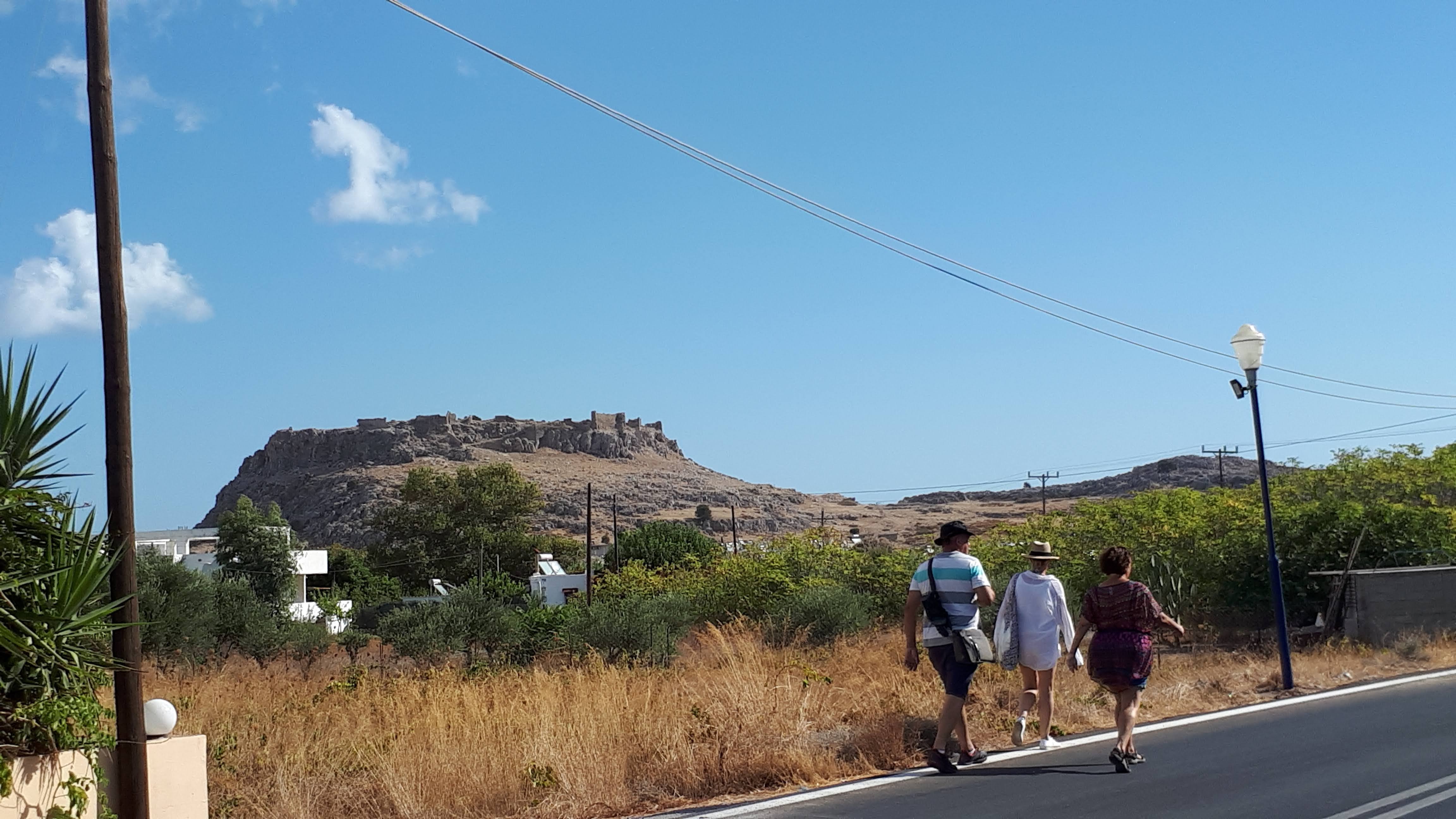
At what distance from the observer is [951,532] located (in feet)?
28.6

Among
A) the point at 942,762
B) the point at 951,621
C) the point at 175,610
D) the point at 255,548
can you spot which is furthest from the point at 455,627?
the point at 255,548

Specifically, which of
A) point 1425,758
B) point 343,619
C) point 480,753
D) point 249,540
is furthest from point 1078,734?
point 249,540

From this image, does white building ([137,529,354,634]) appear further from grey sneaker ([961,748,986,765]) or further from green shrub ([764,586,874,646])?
grey sneaker ([961,748,986,765])

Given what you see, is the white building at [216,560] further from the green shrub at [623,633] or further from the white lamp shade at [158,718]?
the white lamp shade at [158,718]

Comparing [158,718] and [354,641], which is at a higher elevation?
[158,718]

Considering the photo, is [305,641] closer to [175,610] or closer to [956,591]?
[175,610]

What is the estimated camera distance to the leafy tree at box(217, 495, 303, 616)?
223ft

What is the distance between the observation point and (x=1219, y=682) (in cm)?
1301

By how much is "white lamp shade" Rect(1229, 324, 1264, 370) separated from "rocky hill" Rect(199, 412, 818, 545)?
113714mm

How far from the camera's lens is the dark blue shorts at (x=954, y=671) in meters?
8.50

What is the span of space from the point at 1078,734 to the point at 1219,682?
3713 mm

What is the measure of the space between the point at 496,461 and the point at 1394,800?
164446mm

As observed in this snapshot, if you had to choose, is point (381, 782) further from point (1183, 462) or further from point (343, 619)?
point (1183, 462)

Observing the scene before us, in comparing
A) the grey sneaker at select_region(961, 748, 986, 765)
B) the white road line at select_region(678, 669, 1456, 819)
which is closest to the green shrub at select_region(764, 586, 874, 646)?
the white road line at select_region(678, 669, 1456, 819)
